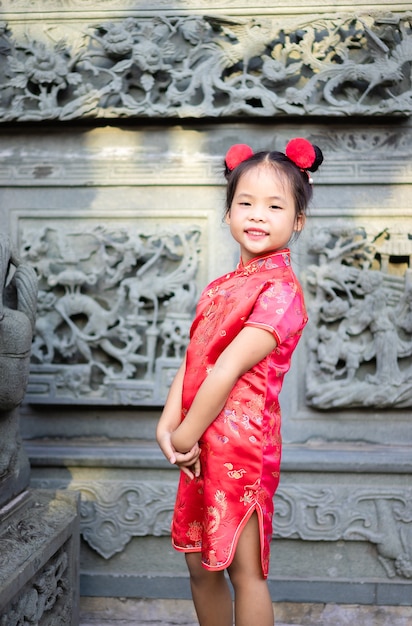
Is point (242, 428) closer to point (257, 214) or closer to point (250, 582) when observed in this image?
point (250, 582)

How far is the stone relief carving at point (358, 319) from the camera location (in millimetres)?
2799

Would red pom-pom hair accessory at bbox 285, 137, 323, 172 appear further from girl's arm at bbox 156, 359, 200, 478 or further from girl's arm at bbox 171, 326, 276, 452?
girl's arm at bbox 156, 359, 200, 478

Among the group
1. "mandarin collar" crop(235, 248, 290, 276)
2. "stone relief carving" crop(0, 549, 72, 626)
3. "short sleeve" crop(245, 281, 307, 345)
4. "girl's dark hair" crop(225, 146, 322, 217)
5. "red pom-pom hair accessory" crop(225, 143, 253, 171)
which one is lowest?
"stone relief carving" crop(0, 549, 72, 626)

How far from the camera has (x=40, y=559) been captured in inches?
79.4

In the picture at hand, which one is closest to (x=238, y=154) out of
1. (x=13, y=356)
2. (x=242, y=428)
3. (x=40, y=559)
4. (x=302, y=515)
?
(x=242, y=428)

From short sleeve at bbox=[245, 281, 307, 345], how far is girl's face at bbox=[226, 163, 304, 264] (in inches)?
4.8

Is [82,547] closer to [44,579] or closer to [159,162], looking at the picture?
[44,579]

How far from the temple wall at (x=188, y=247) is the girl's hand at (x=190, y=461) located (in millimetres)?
1079

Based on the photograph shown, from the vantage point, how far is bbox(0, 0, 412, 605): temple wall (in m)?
2.76

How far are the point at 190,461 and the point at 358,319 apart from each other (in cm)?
136

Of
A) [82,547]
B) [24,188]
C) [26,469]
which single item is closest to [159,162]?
[24,188]

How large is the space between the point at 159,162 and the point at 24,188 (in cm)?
62

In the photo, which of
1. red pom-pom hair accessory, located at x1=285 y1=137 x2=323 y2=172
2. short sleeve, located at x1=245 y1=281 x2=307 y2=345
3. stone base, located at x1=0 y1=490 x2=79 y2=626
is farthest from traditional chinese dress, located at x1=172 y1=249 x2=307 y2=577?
stone base, located at x1=0 y1=490 x2=79 y2=626

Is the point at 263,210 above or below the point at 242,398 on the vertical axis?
above
